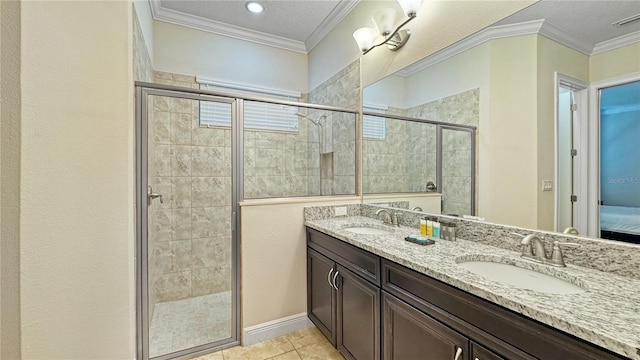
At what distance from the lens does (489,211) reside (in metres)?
1.45

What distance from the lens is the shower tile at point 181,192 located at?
242cm

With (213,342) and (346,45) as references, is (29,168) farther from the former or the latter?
(346,45)

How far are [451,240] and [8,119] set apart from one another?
6.58 ft

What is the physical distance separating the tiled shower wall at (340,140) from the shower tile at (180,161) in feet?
3.85

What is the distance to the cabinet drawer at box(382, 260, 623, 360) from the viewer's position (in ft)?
2.26

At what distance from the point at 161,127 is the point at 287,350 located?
6.57 feet

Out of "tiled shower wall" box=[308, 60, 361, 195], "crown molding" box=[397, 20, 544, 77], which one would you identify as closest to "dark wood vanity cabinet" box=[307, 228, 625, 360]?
"tiled shower wall" box=[308, 60, 361, 195]

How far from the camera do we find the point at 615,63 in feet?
3.38

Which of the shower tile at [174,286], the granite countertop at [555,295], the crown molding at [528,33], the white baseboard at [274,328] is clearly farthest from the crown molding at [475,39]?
the shower tile at [174,286]

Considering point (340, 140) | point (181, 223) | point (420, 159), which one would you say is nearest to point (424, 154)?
point (420, 159)

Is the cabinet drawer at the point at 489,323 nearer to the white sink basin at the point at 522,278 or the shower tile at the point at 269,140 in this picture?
the white sink basin at the point at 522,278

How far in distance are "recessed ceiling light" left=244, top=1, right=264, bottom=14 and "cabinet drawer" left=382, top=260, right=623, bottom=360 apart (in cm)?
254

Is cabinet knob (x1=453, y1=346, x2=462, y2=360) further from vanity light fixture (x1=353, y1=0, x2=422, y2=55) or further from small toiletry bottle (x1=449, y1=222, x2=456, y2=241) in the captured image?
vanity light fixture (x1=353, y1=0, x2=422, y2=55)

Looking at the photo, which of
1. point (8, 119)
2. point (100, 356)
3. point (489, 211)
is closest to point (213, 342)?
point (100, 356)
